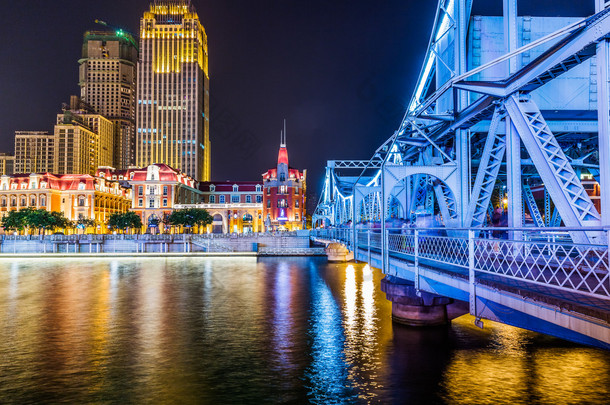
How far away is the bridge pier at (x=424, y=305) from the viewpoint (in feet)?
64.9

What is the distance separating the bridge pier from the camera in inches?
779

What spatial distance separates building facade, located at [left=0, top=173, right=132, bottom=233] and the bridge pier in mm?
104277

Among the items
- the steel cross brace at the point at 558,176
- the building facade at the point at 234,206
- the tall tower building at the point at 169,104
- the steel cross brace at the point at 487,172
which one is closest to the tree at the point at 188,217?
the building facade at the point at 234,206

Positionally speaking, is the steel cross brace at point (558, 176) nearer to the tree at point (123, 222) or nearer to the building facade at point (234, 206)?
the tree at point (123, 222)

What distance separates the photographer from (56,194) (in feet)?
370

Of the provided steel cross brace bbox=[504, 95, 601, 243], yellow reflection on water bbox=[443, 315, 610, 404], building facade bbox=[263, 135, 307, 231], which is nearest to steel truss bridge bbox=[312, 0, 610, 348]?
steel cross brace bbox=[504, 95, 601, 243]

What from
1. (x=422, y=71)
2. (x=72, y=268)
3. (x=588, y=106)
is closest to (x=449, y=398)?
(x=588, y=106)

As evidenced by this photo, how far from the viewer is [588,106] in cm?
1908

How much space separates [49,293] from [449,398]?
33.2 metres

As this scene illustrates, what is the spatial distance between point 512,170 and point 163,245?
7683cm

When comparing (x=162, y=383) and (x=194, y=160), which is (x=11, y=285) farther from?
(x=194, y=160)

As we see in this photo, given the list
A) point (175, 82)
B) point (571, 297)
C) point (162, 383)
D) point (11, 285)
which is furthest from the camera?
point (175, 82)

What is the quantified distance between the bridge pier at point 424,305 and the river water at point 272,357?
21.9 inches

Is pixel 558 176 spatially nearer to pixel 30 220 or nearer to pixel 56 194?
pixel 30 220
